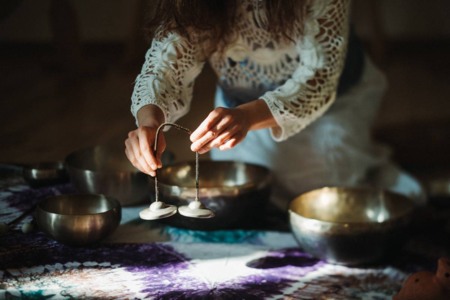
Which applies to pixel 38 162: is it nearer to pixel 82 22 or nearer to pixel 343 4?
pixel 82 22

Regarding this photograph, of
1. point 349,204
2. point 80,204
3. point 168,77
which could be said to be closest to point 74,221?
point 80,204

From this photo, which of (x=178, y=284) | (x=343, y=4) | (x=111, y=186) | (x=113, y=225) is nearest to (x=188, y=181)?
(x=111, y=186)

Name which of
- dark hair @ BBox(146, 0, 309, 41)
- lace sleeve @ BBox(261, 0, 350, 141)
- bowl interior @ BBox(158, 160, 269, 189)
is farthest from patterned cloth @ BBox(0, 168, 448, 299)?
dark hair @ BBox(146, 0, 309, 41)

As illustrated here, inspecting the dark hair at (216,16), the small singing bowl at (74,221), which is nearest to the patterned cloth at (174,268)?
the small singing bowl at (74,221)

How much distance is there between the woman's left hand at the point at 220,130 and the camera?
3.28 feet

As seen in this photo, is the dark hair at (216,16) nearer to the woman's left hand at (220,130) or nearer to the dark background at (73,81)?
the dark background at (73,81)

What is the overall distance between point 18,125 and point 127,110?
0.23 m

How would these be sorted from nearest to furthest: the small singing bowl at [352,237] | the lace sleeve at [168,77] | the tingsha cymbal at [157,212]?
the tingsha cymbal at [157,212]
the small singing bowl at [352,237]
the lace sleeve at [168,77]

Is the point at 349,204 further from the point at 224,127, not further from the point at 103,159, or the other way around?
the point at 103,159

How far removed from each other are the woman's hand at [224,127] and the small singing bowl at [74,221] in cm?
21

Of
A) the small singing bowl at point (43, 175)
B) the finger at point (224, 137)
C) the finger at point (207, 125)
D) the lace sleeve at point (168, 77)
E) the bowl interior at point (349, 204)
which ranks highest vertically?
the lace sleeve at point (168, 77)

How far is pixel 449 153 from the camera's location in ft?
7.52

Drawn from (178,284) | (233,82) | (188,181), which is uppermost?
(233,82)

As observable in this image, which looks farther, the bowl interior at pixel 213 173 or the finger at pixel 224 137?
the bowl interior at pixel 213 173
